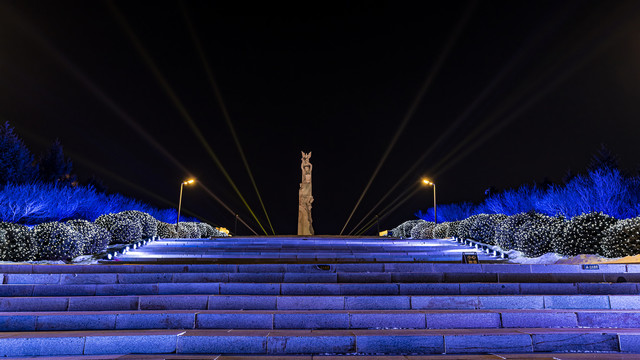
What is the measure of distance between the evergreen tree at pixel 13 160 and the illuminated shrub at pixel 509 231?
146 ft

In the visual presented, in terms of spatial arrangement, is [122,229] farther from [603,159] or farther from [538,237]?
[603,159]

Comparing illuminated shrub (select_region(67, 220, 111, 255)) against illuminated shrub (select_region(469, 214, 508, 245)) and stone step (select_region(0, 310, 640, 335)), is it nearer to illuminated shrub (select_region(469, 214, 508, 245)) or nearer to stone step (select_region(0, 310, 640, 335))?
stone step (select_region(0, 310, 640, 335))

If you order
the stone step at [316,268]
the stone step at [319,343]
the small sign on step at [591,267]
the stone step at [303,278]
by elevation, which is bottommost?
the stone step at [319,343]

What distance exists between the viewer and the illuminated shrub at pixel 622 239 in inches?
482

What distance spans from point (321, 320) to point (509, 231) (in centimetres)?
1161

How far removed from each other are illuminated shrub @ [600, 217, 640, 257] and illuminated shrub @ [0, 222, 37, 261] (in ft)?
62.9

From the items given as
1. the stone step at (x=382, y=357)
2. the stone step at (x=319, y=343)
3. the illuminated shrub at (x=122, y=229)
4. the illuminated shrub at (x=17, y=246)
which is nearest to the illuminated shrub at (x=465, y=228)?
the stone step at (x=319, y=343)

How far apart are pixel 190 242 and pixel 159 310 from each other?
10.7 meters

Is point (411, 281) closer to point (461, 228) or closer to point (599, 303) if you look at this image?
point (599, 303)

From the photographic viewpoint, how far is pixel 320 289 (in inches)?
333

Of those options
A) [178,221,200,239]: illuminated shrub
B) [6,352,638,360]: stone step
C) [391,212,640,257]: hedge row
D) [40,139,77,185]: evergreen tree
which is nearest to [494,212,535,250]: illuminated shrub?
[391,212,640,257]: hedge row

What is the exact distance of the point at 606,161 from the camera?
4819cm

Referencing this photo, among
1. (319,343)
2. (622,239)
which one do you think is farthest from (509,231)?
(319,343)

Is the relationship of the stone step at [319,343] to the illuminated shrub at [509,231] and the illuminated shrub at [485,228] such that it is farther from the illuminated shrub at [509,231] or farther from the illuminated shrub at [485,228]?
the illuminated shrub at [485,228]
